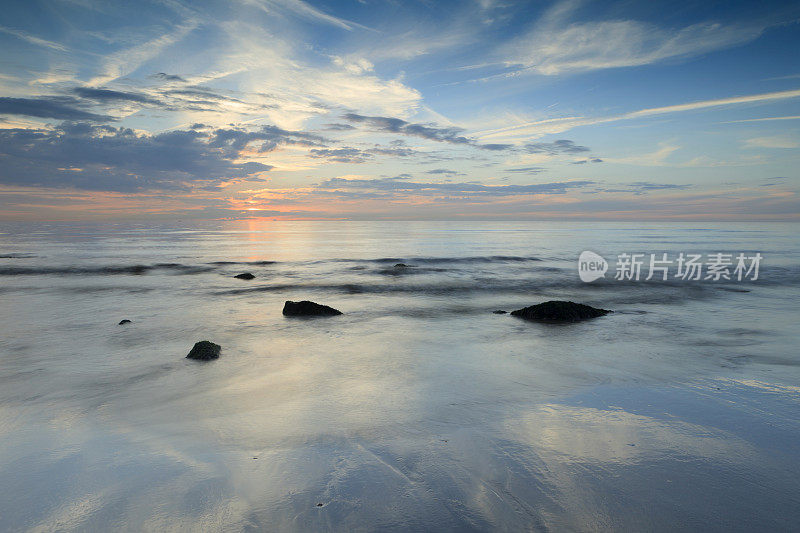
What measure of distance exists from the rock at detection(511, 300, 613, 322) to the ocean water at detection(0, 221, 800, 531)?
0.45m

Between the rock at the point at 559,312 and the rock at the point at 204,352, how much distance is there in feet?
31.1

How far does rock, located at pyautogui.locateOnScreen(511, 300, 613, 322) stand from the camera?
45.2 feet

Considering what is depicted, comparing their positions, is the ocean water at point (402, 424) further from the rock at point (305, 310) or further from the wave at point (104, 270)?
the wave at point (104, 270)

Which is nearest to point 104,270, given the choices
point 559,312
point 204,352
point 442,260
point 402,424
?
point 204,352

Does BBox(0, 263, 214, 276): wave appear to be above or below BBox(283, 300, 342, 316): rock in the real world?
below

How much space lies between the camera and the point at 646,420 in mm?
6469

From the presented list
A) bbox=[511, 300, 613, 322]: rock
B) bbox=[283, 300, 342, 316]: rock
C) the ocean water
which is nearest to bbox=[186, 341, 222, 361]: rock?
the ocean water

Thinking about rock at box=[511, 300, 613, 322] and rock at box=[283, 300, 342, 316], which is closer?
rock at box=[511, 300, 613, 322]

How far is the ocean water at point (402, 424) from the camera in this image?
4.40 metres

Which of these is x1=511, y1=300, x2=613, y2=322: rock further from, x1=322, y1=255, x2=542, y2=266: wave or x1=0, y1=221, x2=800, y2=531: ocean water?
x1=322, y1=255, x2=542, y2=266: wave

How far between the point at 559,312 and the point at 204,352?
33.8ft

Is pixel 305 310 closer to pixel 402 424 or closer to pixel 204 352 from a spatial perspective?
pixel 204 352

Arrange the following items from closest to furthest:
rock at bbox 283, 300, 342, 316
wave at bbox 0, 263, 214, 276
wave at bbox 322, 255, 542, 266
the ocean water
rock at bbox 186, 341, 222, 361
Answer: the ocean water
rock at bbox 186, 341, 222, 361
rock at bbox 283, 300, 342, 316
wave at bbox 0, 263, 214, 276
wave at bbox 322, 255, 542, 266

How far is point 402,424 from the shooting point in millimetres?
6516
